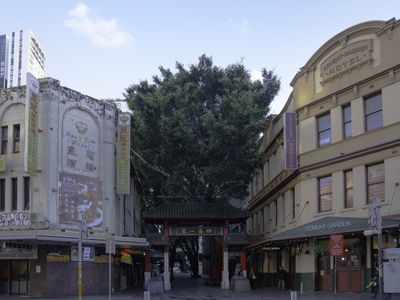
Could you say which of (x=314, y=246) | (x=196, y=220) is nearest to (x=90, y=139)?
(x=196, y=220)

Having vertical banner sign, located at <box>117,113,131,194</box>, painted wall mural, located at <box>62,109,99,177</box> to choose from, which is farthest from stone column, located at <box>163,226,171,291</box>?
painted wall mural, located at <box>62,109,99,177</box>

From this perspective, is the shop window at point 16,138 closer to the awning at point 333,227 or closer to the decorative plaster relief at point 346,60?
the awning at point 333,227

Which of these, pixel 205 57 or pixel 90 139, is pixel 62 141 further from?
pixel 205 57

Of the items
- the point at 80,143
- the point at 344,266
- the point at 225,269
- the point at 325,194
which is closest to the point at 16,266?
the point at 80,143

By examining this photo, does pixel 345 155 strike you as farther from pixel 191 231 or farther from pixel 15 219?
pixel 15 219

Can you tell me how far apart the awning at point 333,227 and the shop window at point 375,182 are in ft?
6.35

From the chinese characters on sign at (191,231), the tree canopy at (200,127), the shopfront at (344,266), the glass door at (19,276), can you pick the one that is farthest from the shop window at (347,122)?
the glass door at (19,276)

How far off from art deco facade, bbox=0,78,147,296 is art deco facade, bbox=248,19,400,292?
10.0 meters

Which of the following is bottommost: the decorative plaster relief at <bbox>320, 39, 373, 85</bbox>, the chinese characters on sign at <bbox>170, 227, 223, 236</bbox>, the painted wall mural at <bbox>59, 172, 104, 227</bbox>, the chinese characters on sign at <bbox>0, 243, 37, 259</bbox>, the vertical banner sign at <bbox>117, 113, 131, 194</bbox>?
the chinese characters on sign at <bbox>0, 243, 37, 259</bbox>

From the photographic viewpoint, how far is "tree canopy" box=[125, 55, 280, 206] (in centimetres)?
4034

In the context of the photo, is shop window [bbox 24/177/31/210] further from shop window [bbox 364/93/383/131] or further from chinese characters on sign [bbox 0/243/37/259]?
shop window [bbox 364/93/383/131]

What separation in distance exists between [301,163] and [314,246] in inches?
191

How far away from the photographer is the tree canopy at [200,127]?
40344 millimetres

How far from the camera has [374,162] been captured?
28.2 meters
